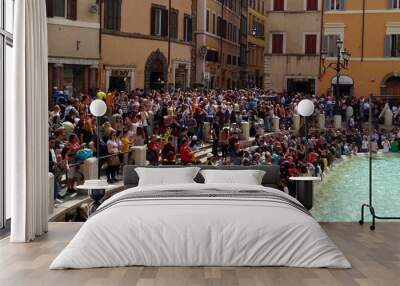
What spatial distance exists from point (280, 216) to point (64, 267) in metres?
1.47

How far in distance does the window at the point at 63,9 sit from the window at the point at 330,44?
636 cm

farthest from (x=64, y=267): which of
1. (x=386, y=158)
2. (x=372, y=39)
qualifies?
(x=372, y=39)

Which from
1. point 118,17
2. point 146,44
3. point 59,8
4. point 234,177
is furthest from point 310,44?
point 234,177

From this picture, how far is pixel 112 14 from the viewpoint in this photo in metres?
15.2

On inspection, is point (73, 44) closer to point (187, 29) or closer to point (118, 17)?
point (118, 17)

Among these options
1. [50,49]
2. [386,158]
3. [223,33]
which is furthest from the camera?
[223,33]

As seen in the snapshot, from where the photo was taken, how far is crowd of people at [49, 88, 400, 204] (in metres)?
9.02

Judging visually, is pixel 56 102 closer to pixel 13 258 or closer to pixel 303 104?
pixel 303 104

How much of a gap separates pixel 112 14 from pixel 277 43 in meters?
4.22

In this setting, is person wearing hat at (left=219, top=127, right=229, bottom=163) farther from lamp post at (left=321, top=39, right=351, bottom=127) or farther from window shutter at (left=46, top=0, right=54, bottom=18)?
lamp post at (left=321, top=39, right=351, bottom=127)

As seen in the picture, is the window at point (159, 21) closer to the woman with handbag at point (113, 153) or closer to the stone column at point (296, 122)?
the stone column at point (296, 122)

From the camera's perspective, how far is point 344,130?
1620 cm

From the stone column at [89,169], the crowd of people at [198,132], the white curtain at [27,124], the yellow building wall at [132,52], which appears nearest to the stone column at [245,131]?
the crowd of people at [198,132]

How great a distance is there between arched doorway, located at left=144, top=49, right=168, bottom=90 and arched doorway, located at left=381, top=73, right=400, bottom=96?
5316 millimetres
